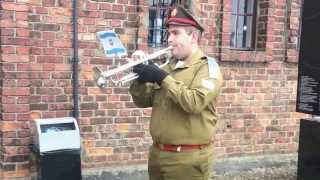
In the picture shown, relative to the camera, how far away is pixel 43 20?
5445 millimetres

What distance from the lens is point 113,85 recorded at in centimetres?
558

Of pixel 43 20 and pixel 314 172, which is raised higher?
pixel 43 20

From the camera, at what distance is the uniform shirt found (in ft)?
11.3

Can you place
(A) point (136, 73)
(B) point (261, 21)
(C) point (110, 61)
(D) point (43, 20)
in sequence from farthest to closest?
1. (B) point (261, 21)
2. (C) point (110, 61)
3. (D) point (43, 20)
4. (A) point (136, 73)

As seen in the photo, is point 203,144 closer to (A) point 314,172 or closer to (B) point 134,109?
(A) point 314,172

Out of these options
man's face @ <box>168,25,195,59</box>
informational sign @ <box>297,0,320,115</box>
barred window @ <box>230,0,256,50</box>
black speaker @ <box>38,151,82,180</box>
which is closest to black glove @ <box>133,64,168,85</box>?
man's face @ <box>168,25,195,59</box>

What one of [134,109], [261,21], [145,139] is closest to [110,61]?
[134,109]

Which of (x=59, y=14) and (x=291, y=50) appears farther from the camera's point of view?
(x=291, y=50)

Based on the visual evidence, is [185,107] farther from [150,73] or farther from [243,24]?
[243,24]

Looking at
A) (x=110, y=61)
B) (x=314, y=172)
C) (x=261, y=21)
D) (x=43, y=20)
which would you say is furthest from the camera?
(x=261, y=21)

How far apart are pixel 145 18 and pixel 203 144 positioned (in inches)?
106

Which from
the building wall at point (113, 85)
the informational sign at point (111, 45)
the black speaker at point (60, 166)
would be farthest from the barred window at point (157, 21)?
the informational sign at point (111, 45)

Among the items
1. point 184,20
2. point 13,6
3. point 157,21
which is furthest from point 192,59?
point 157,21

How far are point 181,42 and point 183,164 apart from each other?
81 cm
